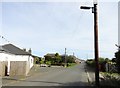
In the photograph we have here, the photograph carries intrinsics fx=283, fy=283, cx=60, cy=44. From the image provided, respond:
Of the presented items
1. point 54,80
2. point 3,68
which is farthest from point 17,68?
point 54,80

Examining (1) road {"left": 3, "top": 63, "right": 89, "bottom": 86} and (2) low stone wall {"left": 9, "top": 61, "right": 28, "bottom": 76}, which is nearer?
(1) road {"left": 3, "top": 63, "right": 89, "bottom": 86}

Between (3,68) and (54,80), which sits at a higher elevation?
(3,68)

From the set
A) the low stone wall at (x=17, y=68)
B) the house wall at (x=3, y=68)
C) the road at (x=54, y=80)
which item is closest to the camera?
the road at (x=54, y=80)

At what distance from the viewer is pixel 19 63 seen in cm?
3575

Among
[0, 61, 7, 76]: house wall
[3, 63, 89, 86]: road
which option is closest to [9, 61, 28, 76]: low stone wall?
[0, 61, 7, 76]: house wall

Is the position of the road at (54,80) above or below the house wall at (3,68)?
below

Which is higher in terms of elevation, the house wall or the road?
the house wall

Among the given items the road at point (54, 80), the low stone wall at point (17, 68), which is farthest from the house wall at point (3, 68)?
the road at point (54, 80)

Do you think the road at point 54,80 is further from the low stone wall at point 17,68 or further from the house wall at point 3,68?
the house wall at point 3,68

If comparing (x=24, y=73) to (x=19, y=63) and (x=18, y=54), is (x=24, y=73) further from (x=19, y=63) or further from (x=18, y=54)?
(x=18, y=54)

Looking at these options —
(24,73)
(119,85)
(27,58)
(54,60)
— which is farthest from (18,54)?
(54,60)

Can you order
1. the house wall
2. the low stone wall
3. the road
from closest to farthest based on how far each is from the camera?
the road < the house wall < the low stone wall

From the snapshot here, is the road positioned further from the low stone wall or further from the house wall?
the house wall

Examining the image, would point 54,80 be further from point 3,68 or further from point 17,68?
point 17,68
